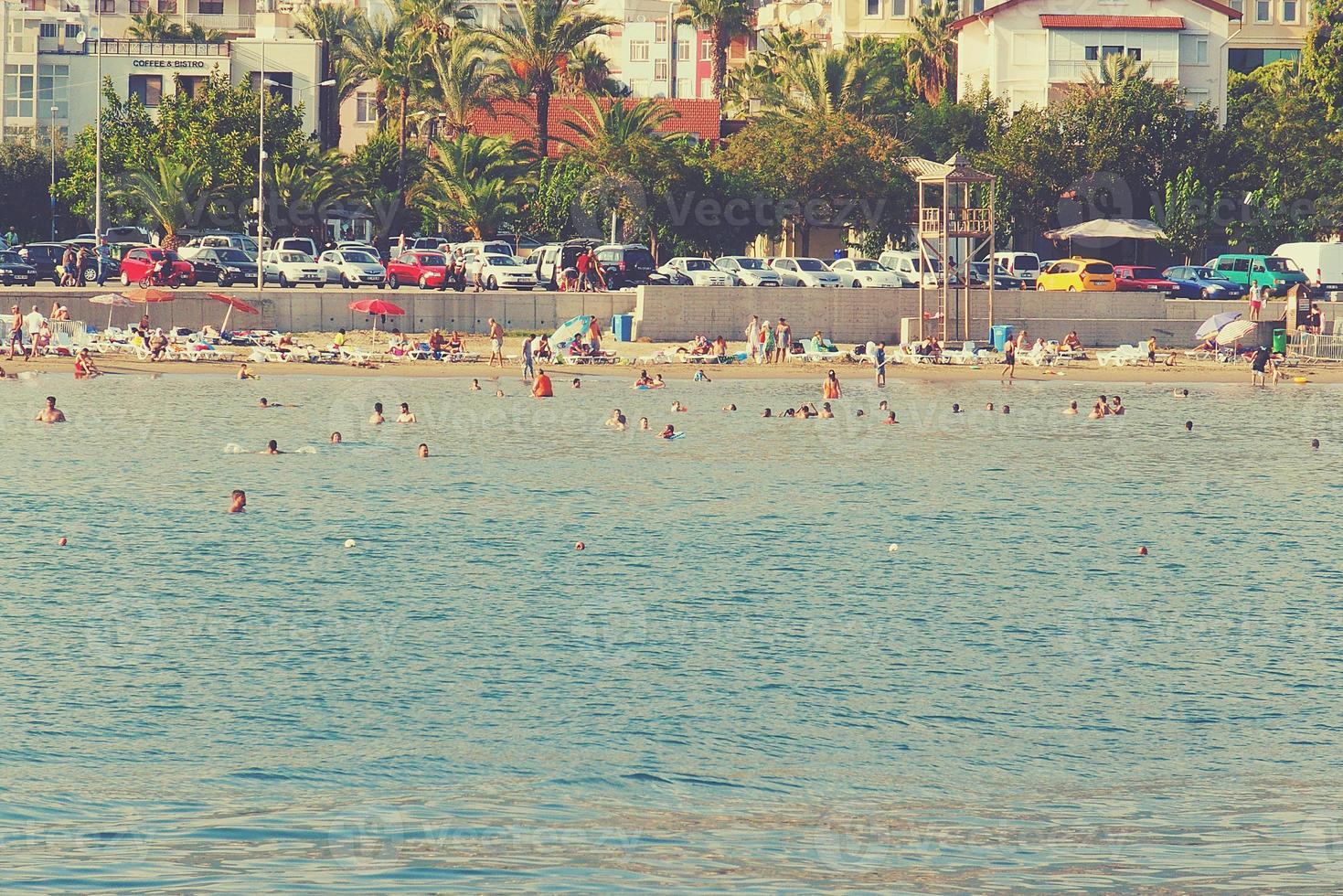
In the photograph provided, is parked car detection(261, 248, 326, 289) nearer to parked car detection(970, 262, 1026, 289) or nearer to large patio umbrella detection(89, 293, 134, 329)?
large patio umbrella detection(89, 293, 134, 329)

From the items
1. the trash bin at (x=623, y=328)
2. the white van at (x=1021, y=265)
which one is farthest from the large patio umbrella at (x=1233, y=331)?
the trash bin at (x=623, y=328)

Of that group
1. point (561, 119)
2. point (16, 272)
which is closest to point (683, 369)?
point (16, 272)

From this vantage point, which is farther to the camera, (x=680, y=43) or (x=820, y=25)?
(x=680, y=43)

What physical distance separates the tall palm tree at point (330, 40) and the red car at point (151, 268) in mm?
25882

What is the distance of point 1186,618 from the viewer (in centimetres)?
2361

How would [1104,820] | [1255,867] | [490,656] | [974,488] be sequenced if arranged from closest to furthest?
[1255,867] → [1104,820] → [490,656] → [974,488]

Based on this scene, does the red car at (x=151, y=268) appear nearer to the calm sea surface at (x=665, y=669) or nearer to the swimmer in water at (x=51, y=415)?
the swimmer in water at (x=51, y=415)

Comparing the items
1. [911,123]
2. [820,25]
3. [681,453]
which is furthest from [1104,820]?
[820,25]

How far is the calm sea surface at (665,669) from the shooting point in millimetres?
14789

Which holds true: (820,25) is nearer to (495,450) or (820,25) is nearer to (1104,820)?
(495,450)

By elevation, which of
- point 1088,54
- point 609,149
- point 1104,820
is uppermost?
point 1088,54

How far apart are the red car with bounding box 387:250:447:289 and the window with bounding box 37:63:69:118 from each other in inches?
1676

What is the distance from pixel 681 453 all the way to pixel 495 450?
3.83m

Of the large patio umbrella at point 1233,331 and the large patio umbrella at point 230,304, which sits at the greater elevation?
the large patio umbrella at point 230,304
